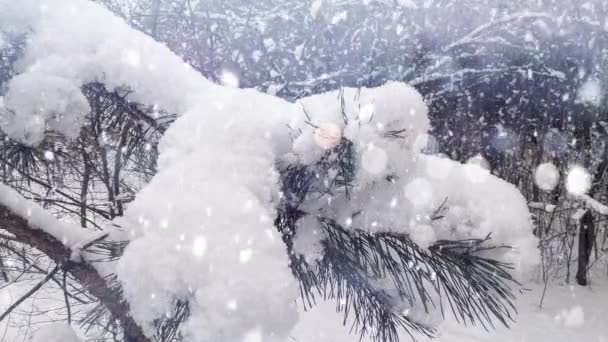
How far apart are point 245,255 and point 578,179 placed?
15.1ft

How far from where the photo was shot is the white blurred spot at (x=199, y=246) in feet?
1.79

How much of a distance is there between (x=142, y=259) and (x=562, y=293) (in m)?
6.45

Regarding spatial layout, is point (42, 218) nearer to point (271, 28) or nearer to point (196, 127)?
point (196, 127)

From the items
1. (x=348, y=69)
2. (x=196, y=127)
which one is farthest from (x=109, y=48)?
(x=348, y=69)

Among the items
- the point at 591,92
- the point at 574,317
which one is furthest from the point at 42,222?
the point at 574,317

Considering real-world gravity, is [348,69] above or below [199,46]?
below

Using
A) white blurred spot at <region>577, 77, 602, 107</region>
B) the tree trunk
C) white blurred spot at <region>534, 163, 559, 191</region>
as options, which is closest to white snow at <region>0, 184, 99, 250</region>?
white blurred spot at <region>577, 77, 602, 107</region>

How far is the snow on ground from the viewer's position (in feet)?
15.1

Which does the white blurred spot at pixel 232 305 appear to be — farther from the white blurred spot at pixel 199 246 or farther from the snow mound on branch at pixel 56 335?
the snow mound on branch at pixel 56 335

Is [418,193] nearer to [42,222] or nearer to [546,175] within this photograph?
[42,222]

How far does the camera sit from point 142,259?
1.81 feet

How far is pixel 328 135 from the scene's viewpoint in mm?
692

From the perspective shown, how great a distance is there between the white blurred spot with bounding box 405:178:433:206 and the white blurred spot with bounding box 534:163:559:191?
4.86 metres

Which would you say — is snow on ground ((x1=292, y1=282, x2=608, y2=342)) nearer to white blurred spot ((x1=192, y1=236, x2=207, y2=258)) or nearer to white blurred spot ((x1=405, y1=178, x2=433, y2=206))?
white blurred spot ((x1=405, y1=178, x2=433, y2=206))
